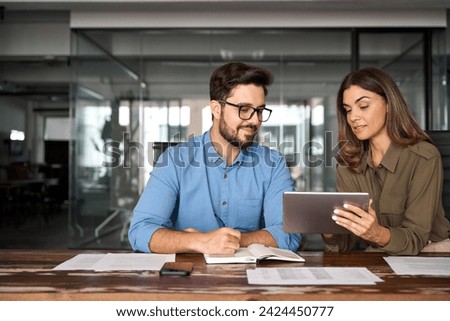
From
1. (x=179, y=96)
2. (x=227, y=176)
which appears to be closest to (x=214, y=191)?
(x=227, y=176)

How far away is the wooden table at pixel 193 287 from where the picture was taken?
1345 millimetres

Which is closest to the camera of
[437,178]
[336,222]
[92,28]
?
[336,222]

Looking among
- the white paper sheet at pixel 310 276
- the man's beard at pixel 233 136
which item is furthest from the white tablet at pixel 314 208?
the man's beard at pixel 233 136

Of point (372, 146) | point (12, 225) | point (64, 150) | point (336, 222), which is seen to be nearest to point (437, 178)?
point (372, 146)

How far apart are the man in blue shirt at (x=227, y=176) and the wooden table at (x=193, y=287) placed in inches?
25.5

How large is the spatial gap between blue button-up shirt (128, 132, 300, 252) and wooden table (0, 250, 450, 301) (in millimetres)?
635

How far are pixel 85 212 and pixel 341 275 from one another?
493cm

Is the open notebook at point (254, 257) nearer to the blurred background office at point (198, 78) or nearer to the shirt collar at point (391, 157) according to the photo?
the shirt collar at point (391, 157)

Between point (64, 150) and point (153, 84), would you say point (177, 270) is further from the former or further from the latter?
point (64, 150)

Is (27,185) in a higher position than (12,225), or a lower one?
higher

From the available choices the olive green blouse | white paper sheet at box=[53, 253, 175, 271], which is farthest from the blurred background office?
white paper sheet at box=[53, 253, 175, 271]

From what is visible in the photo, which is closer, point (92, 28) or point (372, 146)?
point (372, 146)

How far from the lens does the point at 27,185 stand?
399 inches

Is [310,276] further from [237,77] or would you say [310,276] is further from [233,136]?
[237,77]
